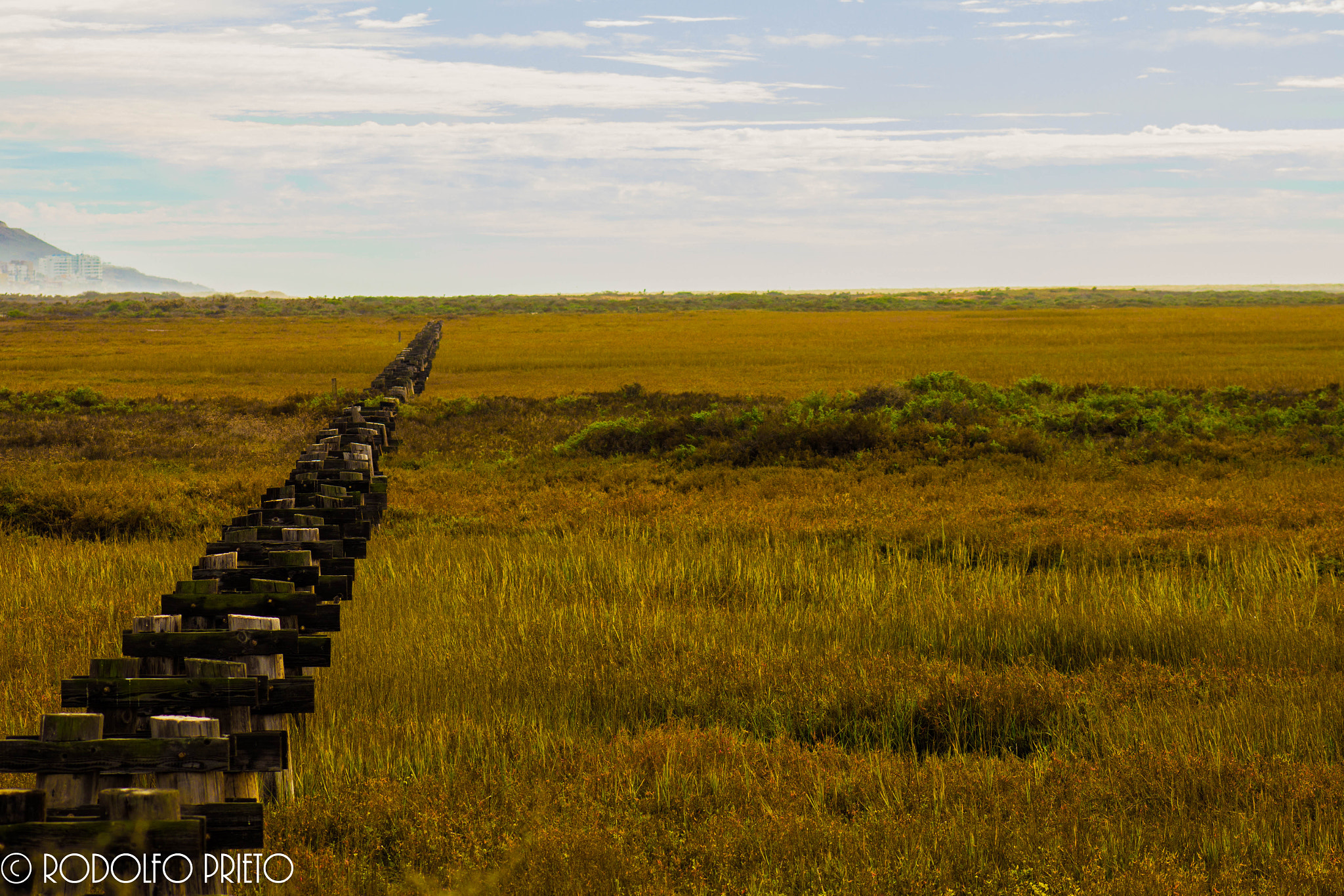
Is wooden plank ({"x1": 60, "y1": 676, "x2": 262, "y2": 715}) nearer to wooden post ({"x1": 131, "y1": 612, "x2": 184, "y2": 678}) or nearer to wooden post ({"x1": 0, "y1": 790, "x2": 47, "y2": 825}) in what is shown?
wooden post ({"x1": 131, "y1": 612, "x2": 184, "y2": 678})

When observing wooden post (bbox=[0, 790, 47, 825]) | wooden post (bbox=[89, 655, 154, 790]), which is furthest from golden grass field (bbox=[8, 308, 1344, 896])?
wooden post (bbox=[0, 790, 47, 825])

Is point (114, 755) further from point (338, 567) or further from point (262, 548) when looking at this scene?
point (338, 567)

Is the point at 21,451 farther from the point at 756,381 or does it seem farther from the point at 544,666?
the point at 756,381

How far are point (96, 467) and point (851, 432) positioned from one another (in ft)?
45.3

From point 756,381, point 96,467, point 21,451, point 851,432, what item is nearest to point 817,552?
point 851,432

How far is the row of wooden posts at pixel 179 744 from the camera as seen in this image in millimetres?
3447

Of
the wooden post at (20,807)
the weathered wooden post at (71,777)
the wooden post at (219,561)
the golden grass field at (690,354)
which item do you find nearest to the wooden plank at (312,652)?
the wooden post at (219,561)

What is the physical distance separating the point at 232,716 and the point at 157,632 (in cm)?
57

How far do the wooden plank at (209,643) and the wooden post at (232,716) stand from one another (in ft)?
0.39

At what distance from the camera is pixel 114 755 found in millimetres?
A: 3795

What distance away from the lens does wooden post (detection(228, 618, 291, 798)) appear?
4.74 meters

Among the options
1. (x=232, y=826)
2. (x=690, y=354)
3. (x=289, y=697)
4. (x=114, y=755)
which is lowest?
(x=232, y=826)

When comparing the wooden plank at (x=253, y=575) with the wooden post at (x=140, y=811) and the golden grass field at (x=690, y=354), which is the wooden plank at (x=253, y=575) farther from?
the golden grass field at (x=690, y=354)

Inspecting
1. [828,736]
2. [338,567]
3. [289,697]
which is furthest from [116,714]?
[828,736]
